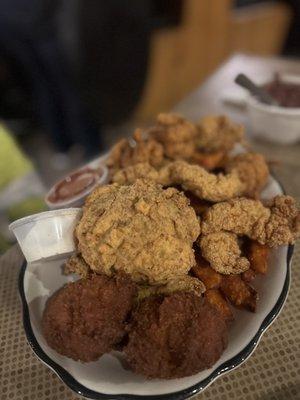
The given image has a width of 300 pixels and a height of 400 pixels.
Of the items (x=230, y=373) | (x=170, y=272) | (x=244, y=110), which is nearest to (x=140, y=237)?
(x=170, y=272)

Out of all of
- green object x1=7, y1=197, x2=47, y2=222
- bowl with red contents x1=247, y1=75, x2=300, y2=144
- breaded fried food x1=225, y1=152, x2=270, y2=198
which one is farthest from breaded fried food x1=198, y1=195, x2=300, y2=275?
green object x1=7, y1=197, x2=47, y2=222

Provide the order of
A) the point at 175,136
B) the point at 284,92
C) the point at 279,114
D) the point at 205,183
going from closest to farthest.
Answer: the point at 205,183 → the point at 175,136 → the point at 279,114 → the point at 284,92

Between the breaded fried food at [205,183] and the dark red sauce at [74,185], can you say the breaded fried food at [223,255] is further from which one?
the dark red sauce at [74,185]

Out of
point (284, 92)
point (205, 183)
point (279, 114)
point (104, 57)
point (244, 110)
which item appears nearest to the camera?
point (205, 183)

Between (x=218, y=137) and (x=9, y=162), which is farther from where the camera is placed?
(x=9, y=162)

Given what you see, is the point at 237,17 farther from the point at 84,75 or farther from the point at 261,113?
Answer: the point at 261,113

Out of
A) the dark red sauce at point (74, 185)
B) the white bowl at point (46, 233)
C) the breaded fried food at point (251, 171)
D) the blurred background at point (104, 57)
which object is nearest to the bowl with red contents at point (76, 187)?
the dark red sauce at point (74, 185)

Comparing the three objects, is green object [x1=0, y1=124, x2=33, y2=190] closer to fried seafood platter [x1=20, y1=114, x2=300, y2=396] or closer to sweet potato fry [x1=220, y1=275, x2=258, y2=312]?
fried seafood platter [x1=20, y1=114, x2=300, y2=396]

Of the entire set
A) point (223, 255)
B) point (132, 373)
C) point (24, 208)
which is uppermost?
point (223, 255)

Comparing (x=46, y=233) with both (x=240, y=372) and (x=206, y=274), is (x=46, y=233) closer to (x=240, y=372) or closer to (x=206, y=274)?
(x=206, y=274)
